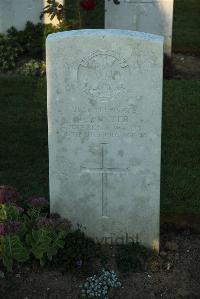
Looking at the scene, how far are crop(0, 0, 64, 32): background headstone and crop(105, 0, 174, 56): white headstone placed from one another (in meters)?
1.02

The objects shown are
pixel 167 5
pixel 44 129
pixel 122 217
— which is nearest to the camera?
pixel 122 217

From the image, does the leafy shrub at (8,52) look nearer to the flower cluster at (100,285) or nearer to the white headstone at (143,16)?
the white headstone at (143,16)

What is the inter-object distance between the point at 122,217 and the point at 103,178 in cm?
34

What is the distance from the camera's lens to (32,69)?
9398 millimetres

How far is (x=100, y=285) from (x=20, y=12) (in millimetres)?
6656

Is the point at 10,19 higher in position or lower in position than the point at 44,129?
higher

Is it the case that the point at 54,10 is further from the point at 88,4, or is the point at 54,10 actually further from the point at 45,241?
the point at 45,241

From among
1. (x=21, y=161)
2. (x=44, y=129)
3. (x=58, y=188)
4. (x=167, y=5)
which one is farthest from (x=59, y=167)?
(x=167, y=5)

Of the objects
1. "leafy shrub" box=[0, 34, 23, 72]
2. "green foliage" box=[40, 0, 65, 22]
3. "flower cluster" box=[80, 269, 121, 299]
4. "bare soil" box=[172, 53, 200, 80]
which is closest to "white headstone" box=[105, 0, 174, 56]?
"bare soil" box=[172, 53, 200, 80]

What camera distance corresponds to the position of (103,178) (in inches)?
190

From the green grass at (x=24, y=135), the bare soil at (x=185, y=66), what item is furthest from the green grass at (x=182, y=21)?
the green grass at (x=24, y=135)

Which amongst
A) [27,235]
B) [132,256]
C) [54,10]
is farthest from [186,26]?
[27,235]

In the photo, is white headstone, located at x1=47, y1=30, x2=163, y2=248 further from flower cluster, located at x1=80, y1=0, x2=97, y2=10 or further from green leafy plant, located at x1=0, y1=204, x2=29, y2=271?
flower cluster, located at x1=80, y1=0, x2=97, y2=10

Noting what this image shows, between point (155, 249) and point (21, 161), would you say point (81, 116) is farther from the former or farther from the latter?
point (21, 161)
